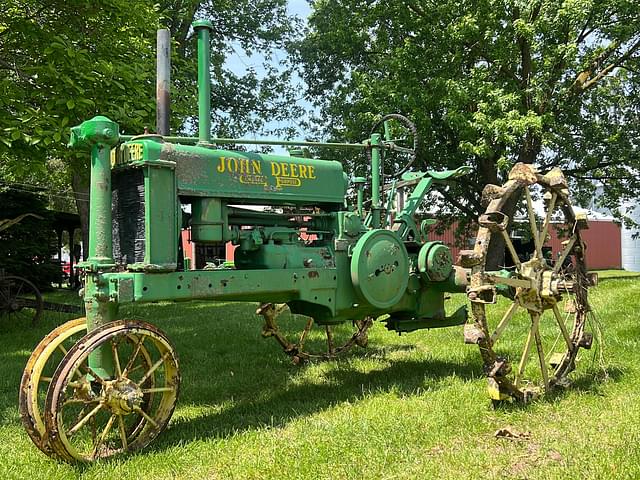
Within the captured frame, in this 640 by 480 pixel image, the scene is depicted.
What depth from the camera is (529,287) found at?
16.5 feet

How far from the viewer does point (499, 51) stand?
14.9 meters

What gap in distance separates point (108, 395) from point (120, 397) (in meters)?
0.07

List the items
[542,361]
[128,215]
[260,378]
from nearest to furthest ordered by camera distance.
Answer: [128,215]
[542,361]
[260,378]

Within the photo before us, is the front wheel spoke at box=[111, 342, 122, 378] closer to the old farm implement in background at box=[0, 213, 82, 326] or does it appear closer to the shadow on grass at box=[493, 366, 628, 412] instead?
the shadow on grass at box=[493, 366, 628, 412]

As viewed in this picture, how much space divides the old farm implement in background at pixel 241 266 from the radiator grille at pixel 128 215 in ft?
0.04

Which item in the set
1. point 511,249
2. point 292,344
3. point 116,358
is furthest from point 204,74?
point 292,344

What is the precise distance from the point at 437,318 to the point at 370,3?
13866mm

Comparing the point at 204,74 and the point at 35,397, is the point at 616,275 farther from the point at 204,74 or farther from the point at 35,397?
the point at 35,397

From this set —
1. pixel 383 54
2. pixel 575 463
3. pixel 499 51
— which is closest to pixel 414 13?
pixel 383 54

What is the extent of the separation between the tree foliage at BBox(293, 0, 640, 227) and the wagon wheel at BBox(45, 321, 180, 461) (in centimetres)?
1129

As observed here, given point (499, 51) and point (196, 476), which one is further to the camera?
point (499, 51)

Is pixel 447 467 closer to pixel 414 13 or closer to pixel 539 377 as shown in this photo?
pixel 539 377

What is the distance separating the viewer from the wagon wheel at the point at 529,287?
15.0 ft

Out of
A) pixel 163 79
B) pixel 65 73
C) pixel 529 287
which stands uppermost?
pixel 65 73
